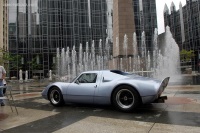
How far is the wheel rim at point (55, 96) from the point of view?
7422mm

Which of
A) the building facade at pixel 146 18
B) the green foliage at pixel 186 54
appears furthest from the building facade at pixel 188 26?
the building facade at pixel 146 18

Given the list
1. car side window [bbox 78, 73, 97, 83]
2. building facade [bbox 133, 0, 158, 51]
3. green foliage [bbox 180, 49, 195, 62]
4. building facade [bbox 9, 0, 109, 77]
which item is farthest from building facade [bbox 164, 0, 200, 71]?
car side window [bbox 78, 73, 97, 83]

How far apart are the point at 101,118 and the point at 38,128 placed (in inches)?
59.1

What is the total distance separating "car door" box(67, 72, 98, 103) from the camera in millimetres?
6562

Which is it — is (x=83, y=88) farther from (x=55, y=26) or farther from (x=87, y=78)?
(x=55, y=26)

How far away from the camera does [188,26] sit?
6072 cm

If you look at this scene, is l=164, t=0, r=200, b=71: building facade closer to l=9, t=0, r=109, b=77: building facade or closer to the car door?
l=9, t=0, r=109, b=77: building facade

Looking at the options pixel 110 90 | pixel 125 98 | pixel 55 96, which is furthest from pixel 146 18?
pixel 125 98

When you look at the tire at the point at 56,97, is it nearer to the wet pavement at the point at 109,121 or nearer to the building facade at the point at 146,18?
the wet pavement at the point at 109,121

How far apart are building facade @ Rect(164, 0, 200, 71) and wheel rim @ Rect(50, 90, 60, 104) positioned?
50.5 meters

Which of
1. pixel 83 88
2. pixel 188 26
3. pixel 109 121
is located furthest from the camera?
pixel 188 26

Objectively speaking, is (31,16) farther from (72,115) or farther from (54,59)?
(72,115)

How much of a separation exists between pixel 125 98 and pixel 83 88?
141 cm

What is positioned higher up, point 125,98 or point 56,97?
point 125,98
